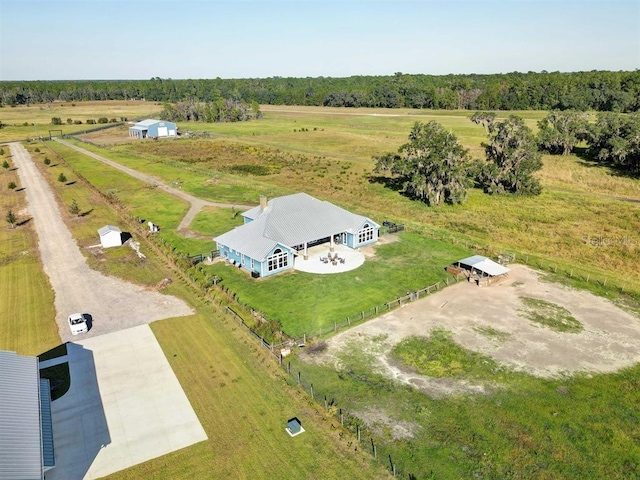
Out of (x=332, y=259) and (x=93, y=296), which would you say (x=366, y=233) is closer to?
(x=332, y=259)

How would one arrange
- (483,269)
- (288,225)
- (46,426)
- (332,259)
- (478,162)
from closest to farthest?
(46,426) → (483,269) → (332,259) → (288,225) → (478,162)

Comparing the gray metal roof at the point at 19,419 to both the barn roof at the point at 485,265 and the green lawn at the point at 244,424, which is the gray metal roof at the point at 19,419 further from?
the barn roof at the point at 485,265

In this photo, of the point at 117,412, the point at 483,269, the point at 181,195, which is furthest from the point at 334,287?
the point at 181,195

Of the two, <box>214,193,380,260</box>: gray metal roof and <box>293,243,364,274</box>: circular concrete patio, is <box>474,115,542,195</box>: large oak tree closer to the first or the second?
<box>214,193,380,260</box>: gray metal roof

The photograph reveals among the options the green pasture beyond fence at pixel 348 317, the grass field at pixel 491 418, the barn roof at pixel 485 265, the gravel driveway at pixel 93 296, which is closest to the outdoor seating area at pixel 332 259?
the green pasture beyond fence at pixel 348 317

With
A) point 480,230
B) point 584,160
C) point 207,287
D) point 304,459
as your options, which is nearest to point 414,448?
point 304,459

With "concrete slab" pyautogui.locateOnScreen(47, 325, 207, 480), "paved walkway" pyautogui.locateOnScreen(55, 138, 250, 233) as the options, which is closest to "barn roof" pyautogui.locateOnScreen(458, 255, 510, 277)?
"concrete slab" pyautogui.locateOnScreen(47, 325, 207, 480)
